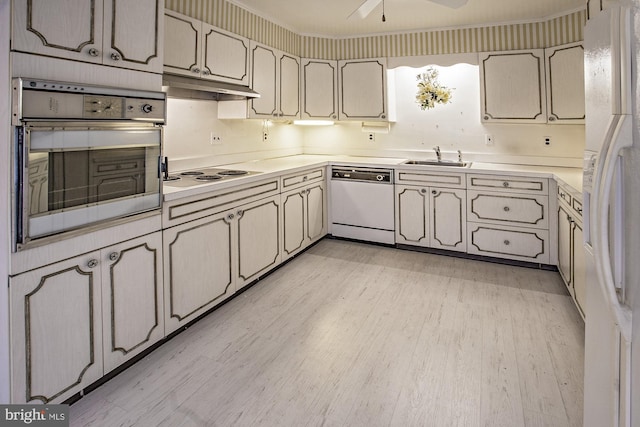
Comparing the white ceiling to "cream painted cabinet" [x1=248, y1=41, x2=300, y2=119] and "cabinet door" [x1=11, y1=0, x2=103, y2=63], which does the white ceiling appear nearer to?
"cream painted cabinet" [x1=248, y1=41, x2=300, y2=119]

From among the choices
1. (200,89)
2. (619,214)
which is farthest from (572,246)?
(200,89)

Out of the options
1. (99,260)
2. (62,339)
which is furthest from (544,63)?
(62,339)

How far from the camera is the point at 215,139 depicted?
11.6 feet

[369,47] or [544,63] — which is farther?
[369,47]

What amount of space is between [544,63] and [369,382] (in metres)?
3.28

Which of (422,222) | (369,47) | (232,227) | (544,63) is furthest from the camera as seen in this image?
(369,47)

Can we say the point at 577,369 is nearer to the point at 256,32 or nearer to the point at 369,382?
the point at 369,382

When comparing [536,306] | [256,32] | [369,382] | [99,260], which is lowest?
[369,382]

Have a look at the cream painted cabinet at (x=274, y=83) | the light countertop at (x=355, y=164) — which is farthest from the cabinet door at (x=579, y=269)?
the cream painted cabinet at (x=274, y=83)

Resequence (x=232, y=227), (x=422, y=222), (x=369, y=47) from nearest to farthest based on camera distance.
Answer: (x=232, y=227)
(x=422, y=222)
(x=369, y=47)

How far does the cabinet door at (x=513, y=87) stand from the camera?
3.60m

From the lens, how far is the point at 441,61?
4039 mm

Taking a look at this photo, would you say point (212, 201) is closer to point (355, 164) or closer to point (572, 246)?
point (355, 164)

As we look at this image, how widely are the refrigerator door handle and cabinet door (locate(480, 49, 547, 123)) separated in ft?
9.86
